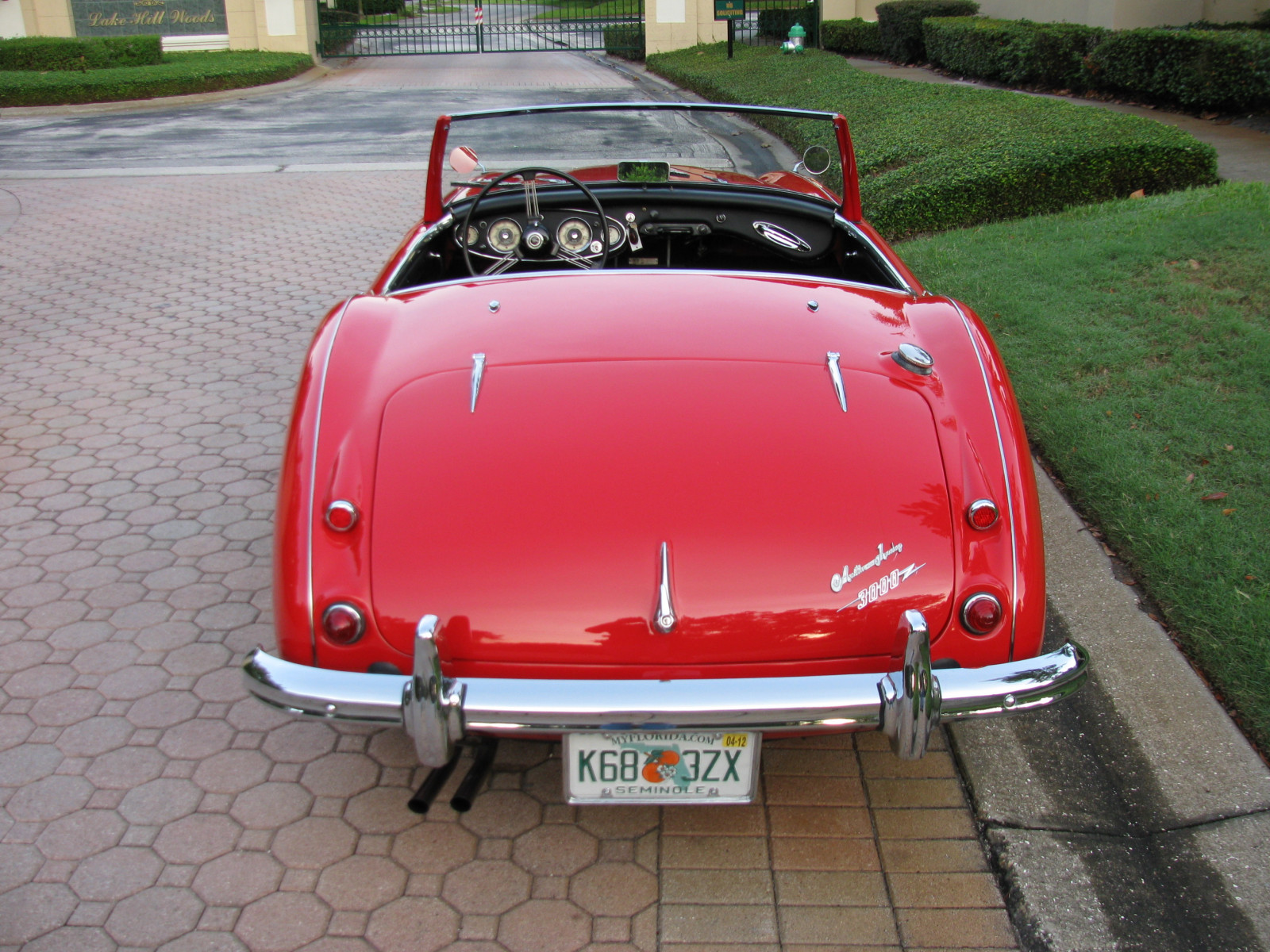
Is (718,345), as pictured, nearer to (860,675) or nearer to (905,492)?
(905,492)

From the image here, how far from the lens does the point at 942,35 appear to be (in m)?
17.8

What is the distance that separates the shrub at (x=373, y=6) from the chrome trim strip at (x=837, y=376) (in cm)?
3523

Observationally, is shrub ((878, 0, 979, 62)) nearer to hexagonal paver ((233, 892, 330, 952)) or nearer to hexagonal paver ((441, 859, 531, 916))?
hexagonal paver ((441, 859, 531, 916))

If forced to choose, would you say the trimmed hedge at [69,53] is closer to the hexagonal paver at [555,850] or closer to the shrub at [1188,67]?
the shrub at [1188,67]

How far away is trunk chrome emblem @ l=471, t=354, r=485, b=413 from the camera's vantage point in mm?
2414

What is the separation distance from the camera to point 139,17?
2427cm

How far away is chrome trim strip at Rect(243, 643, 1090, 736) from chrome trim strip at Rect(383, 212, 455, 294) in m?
1.46

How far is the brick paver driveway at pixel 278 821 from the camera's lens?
227cm

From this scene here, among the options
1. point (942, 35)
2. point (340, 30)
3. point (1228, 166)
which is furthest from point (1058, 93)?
point (340, 30)

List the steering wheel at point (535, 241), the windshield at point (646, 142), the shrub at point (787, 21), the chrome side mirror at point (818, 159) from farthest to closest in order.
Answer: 1. the shrub at point (787, 21)
2. the windshield at point (646, 142)
3. the chrome side mirror at point (818, 159)
4. the steering wheel at point (535, 241)

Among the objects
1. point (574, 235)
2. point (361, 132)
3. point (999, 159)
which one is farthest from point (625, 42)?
point (574, 235)

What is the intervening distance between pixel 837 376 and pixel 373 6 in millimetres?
42158

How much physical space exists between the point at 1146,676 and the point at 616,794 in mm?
1690

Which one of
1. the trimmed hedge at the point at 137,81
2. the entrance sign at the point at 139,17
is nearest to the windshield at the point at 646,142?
the trimmed hedge at the point at 137,81
